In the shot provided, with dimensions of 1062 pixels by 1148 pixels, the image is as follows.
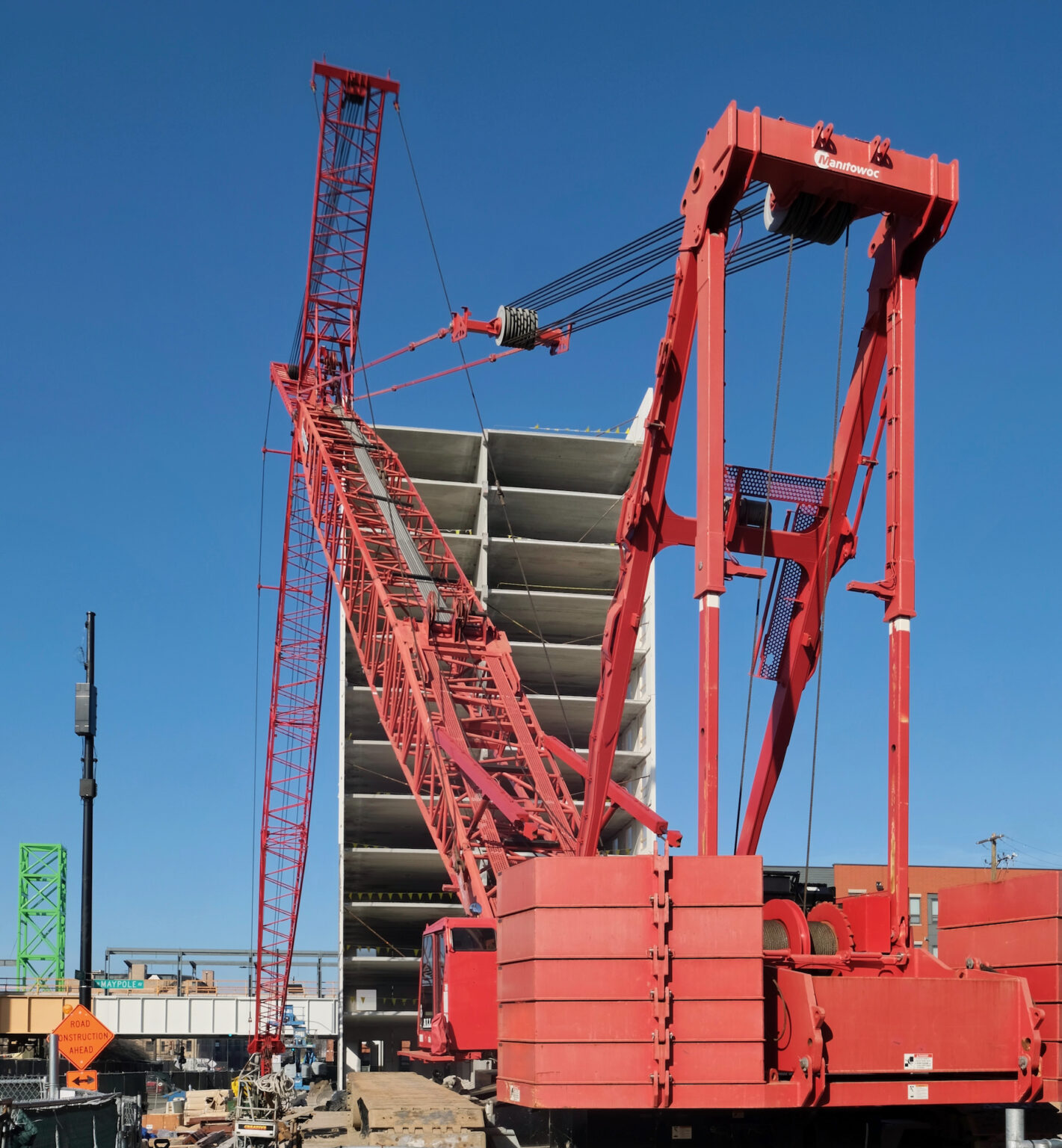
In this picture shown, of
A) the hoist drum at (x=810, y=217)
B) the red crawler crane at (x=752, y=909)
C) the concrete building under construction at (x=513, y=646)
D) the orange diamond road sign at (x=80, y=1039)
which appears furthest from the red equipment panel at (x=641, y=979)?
the concrete building under construction at (x=513, y=646)

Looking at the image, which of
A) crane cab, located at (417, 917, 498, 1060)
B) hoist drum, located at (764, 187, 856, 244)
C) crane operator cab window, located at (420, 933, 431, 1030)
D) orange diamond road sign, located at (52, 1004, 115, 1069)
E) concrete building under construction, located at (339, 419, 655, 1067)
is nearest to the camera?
hoist drum, located at (764, 187, 856, 244)

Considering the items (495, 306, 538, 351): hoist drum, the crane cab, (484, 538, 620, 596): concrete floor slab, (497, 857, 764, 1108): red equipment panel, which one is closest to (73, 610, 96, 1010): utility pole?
the crane cab

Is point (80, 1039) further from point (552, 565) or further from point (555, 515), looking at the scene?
point (555, 515)

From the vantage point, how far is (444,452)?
5975cm

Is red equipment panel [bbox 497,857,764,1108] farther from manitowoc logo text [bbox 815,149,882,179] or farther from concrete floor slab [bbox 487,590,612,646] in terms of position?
concrete floor slab [bbox 487,590,612,646]

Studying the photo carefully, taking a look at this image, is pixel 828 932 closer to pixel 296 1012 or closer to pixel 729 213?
pixel 729 213

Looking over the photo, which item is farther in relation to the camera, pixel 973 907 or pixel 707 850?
pixel 973 907

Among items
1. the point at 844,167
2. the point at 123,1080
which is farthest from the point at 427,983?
the point at 844,167

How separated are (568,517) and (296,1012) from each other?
37.6 m

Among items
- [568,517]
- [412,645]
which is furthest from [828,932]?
[568,517]

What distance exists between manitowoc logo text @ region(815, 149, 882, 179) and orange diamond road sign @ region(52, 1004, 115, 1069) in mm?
14811

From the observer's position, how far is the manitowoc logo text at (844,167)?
1836 centimetres

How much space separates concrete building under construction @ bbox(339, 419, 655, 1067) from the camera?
2186 inches

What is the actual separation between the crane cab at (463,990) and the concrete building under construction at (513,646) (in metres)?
26.7
